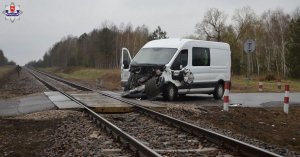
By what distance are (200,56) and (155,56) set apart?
1961 mm

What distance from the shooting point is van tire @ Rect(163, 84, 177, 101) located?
1700cm

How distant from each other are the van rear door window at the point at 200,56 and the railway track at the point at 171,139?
703cm

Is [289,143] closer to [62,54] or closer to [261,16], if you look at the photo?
[261,16]

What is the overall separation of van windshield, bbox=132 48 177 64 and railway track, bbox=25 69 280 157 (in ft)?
20.1

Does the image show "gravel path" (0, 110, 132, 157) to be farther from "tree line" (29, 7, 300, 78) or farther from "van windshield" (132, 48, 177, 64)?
"tree line" (29, 7, 300, 78)

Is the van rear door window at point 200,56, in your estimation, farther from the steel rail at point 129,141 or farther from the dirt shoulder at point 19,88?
the dirt shoulder at point 19,88

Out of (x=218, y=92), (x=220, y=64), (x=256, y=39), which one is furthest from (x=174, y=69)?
(x=256, y=39)

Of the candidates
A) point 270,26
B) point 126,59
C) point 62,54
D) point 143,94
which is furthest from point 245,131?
point 62,54

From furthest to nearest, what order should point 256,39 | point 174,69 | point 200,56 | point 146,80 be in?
point 256,39 < point 200,56 < point 174,69 < point 146,80

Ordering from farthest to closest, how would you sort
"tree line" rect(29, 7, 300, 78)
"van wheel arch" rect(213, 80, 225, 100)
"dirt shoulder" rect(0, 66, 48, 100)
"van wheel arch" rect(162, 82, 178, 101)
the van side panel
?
"tree line" rect(29, 7, 300, 78) → "dirt shoulder" rect(0, 66, 48, 100) → "van wheel arch" rect(213, 80, 225, 100) → the van side panel → "van wheel arch" rect(162, 82, 178, 101)

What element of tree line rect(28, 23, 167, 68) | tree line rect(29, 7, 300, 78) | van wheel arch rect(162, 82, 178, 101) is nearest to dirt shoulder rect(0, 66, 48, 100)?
van wheel arch rect(162, 82, 178, 101)

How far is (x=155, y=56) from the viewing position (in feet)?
57.8

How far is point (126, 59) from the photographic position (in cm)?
1986

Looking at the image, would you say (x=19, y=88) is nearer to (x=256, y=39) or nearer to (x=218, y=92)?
(x=218, y=92)
